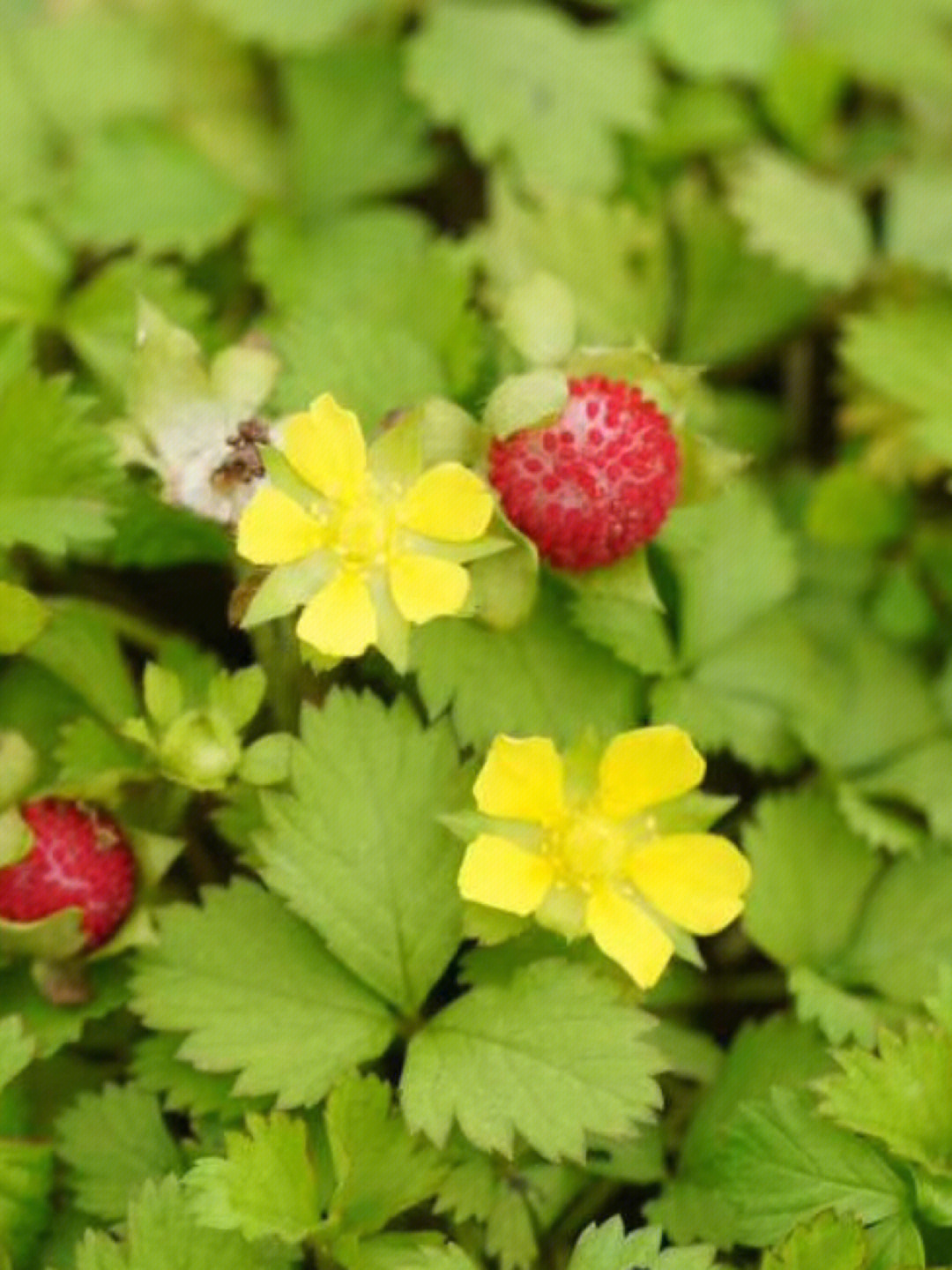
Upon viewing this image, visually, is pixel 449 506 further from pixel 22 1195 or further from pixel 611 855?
pixel 22 1195

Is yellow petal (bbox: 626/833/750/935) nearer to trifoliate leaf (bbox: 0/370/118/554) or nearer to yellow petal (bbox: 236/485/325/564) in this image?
yellow petal (bbox: 236/485/325/564)

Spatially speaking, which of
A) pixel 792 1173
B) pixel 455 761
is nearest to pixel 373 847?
pixel 455 761

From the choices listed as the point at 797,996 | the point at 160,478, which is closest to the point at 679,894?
the point at 797,996

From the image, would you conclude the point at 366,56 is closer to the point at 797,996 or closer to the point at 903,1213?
the point at 797,996

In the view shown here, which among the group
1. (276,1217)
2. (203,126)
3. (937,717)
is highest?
(203,126)

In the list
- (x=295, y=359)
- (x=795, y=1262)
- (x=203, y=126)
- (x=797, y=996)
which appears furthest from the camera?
(x=203, y=126)

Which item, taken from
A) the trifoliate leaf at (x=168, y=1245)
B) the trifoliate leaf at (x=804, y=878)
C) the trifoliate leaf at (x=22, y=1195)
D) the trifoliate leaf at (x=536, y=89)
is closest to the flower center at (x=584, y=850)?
the trifoliate leaf at (x=804, y=878)

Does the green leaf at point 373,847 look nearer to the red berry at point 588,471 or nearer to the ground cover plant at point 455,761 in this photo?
the ground cover plant at point 455,761
